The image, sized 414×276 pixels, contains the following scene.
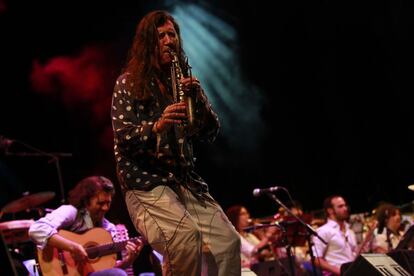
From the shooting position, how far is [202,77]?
38.5 ft

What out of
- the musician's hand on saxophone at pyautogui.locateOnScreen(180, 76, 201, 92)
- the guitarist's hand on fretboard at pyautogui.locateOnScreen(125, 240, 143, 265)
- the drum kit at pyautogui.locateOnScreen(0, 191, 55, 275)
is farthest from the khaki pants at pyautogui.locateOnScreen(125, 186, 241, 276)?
the guitarist's hand on fretboard at pyautogui.locateOnScreen(125, 240, 143, 265)

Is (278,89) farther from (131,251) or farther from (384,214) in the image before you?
(131,251)

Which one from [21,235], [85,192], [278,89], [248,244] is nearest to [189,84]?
[85,192]

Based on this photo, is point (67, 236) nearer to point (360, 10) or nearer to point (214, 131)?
point (214, 131)

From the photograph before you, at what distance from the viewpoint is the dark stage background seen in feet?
31.7

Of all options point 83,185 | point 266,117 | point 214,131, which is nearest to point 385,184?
point 266,117

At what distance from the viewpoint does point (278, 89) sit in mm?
11656

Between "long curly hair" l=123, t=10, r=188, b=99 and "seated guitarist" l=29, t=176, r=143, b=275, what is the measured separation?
7.68 ft

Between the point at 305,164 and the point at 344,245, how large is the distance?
3.29 meters

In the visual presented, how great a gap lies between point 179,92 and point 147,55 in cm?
48

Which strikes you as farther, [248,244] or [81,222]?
[248,244]

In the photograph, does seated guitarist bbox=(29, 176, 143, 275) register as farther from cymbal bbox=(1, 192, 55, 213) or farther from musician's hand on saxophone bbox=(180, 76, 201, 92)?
musician's hand on saxophone bbox=(180, 76, 201, 92)

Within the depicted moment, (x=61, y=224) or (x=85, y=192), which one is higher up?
(x=85, y=192)

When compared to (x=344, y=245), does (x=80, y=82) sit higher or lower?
higher
